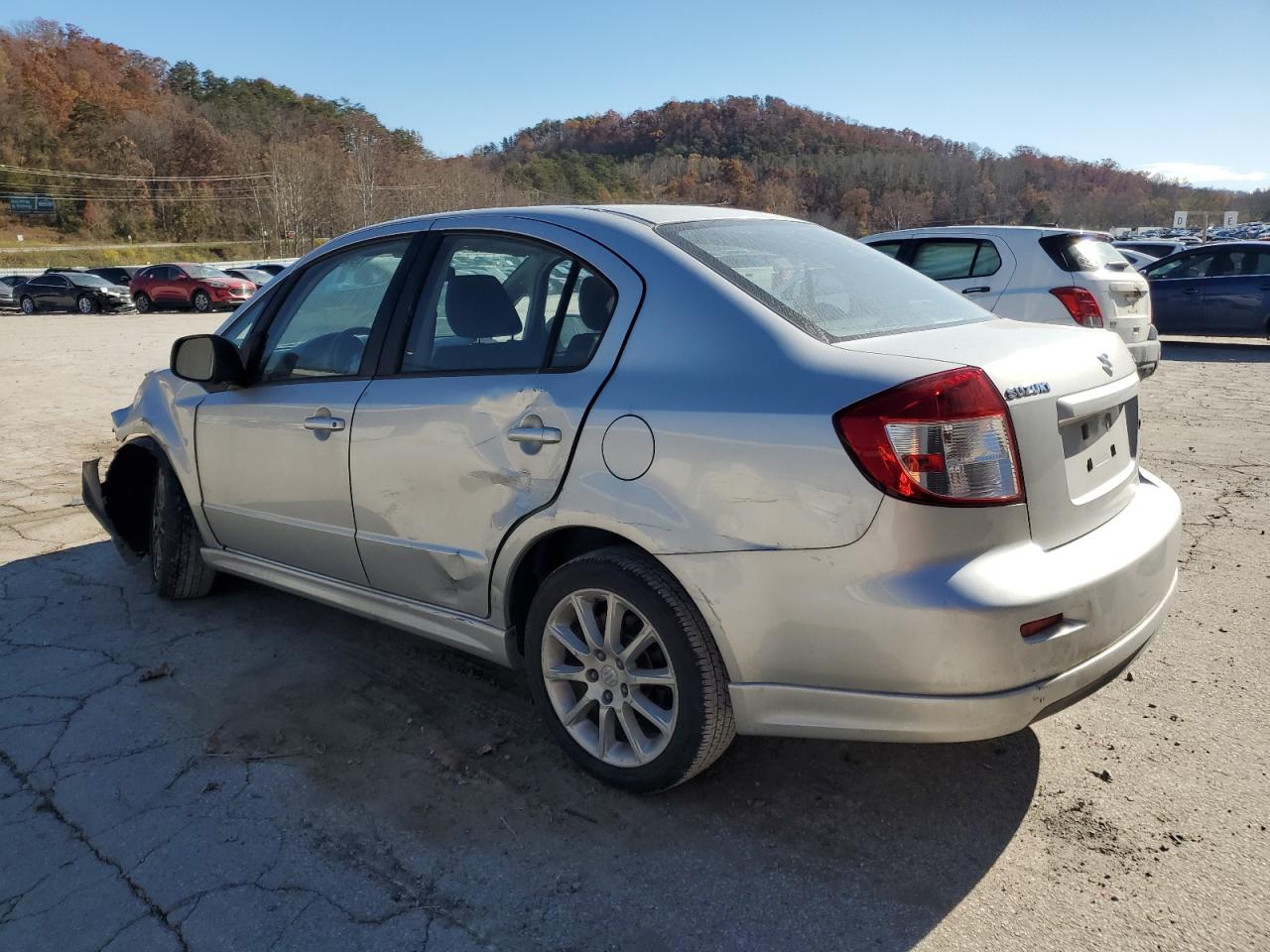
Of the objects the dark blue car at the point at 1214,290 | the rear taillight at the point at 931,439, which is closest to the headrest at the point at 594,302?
the rear taillight at the point at 931,439

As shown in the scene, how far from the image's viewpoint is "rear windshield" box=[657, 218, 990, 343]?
2625mm

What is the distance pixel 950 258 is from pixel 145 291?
29096 millimetres

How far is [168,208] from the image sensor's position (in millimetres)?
91188

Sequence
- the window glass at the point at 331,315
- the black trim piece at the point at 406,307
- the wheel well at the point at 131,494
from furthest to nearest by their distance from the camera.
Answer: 1. the wheel well at the point at 131,494
2. the window glass at the point at 331,315
3. the black trim piece at the point at 406,307

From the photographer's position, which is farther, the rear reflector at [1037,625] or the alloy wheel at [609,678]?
the alloy wheel at [609,678]

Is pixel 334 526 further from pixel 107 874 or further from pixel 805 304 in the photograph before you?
pixel 805 304

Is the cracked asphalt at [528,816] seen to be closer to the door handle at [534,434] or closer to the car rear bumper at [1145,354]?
the door handle at [534,434]

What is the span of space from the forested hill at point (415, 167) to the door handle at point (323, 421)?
74.3m

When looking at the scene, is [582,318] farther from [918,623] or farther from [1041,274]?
[1041,274]

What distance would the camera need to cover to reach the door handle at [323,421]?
333 cm

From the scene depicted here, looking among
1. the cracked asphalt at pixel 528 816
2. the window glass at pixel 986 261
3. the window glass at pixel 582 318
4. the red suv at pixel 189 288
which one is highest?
the red suv at pixel 189 288

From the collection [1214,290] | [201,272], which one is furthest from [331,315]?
[201,272]

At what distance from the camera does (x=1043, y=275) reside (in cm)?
861

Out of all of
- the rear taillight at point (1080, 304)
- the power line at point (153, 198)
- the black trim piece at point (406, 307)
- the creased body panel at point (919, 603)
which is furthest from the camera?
the power line at point (153, 198)
